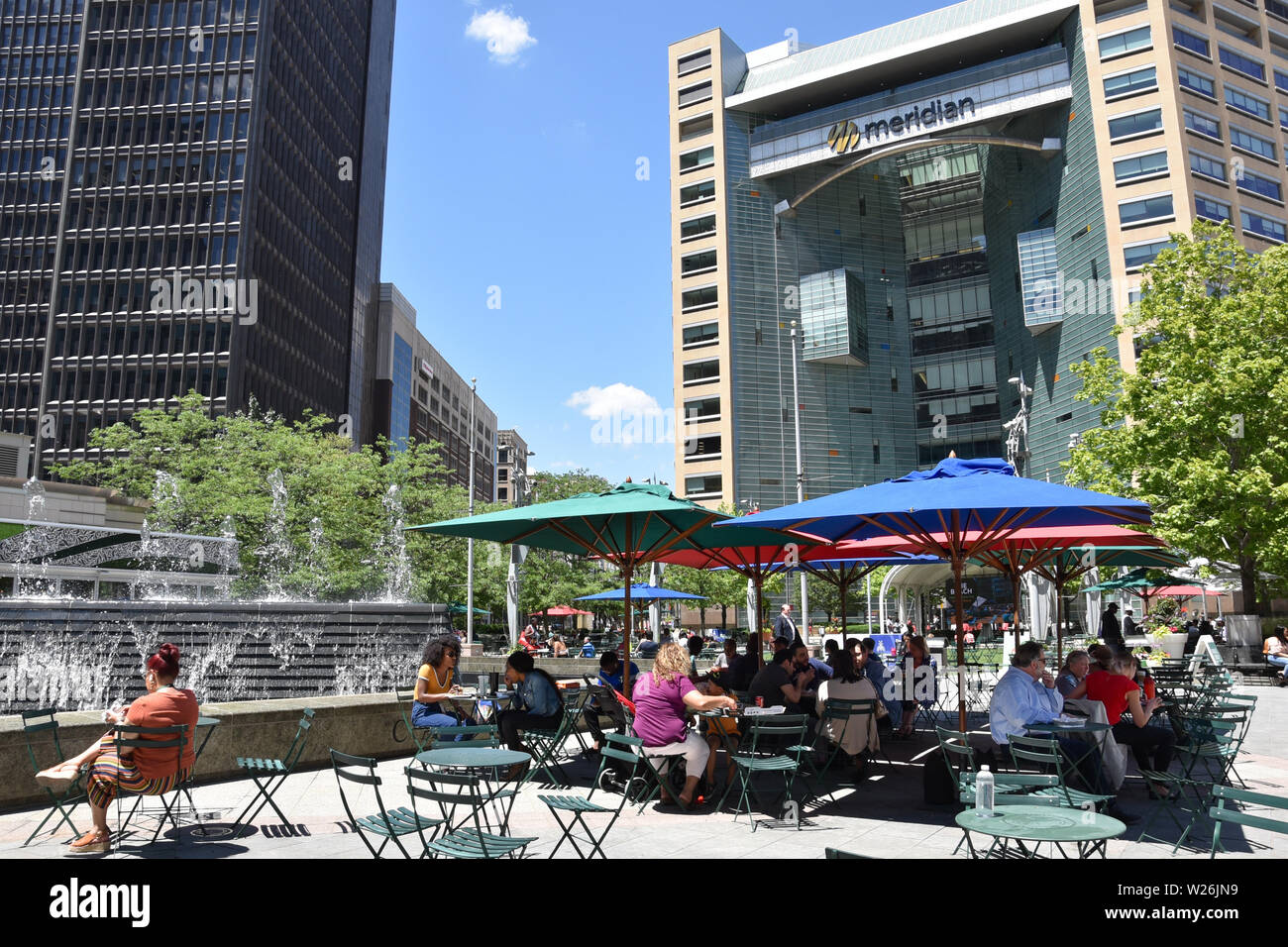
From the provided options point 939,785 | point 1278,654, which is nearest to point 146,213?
point 1278,654

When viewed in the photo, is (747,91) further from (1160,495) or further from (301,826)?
(301,826)

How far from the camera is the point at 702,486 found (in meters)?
69.7

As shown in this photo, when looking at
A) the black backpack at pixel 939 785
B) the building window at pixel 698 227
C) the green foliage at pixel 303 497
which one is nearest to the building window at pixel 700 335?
the building window at pixel 698 227

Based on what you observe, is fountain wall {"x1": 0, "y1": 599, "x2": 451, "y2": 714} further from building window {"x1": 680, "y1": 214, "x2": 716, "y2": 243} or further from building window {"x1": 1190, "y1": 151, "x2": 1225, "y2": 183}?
building window {"x1": 680, "y1": 214, "x2": 716, "y2": 243}

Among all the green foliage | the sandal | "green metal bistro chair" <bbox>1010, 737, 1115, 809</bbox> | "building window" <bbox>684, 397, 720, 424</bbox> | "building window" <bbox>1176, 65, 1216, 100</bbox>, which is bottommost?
the sandal

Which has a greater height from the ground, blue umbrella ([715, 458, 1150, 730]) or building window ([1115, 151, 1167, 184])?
building window ([1115, 151, 1167, 184])

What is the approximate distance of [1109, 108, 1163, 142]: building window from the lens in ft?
181

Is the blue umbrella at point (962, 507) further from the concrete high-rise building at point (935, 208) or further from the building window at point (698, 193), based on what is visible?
the building window at point (698, 193)

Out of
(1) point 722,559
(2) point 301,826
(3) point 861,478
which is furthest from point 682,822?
(3) point 861,478
